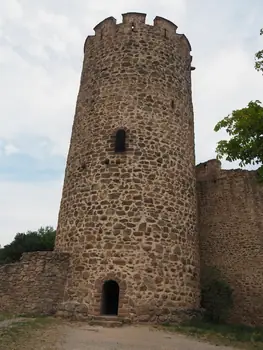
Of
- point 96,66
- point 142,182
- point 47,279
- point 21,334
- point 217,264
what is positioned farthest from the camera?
point 217,264

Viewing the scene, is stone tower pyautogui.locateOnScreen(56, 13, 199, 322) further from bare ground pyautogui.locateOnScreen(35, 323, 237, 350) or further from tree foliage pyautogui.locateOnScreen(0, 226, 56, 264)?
tree foliage pyautogui.locateOnScreen(0, 226, 56, 264)

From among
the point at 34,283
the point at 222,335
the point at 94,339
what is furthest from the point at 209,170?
the point at 94,339

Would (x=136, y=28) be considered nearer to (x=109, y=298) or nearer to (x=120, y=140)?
(x=120, y=140)

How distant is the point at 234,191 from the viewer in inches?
674

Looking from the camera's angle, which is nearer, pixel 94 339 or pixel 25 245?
pixel 94 339

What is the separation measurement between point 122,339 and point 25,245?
1985 cm

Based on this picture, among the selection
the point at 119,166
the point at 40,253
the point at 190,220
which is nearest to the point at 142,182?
the point at 119,166

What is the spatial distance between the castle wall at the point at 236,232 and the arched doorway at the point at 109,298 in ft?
19.1

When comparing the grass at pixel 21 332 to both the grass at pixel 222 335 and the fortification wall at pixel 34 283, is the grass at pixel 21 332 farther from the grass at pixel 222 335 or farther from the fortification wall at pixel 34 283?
the grass at pixel 222 335

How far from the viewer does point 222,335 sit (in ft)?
30.5

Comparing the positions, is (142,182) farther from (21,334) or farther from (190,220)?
(21,334)

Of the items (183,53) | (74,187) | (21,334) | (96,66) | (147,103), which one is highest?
(183,53)

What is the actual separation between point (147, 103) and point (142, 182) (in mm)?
3042

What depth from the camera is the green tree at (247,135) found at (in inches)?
335
